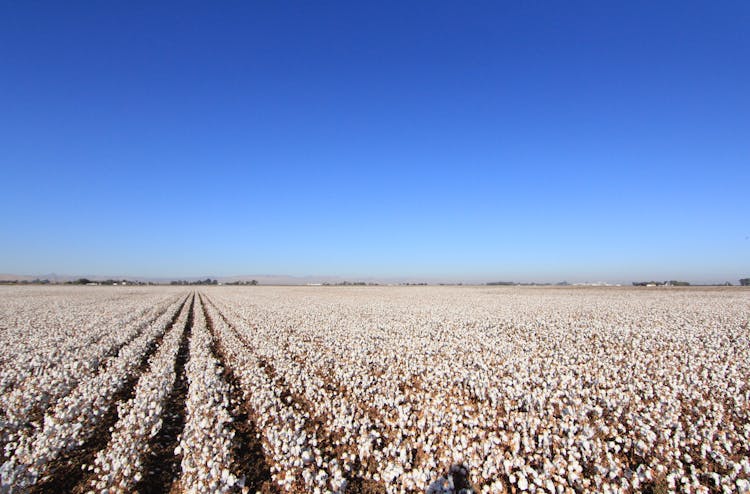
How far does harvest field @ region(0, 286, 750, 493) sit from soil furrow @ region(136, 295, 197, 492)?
0.10 feet

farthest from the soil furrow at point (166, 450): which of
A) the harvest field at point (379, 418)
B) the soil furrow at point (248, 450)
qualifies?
the soil furrow at point (248, 450)

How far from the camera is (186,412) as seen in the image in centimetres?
809

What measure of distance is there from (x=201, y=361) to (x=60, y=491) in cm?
704

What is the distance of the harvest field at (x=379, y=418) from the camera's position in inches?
212

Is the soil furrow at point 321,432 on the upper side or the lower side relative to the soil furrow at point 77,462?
upper

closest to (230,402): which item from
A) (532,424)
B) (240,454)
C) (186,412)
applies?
(186,412)

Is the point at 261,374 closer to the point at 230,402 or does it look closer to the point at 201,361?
the point at 230,402

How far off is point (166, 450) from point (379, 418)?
3853 mm

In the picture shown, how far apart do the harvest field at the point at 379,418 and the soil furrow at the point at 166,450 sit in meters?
0.03

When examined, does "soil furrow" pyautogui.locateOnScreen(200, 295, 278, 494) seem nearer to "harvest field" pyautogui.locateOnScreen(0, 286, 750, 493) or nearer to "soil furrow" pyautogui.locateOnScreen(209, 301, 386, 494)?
"harvest field" pyautogui.locateOnScreen(0, 286, 750, 493)

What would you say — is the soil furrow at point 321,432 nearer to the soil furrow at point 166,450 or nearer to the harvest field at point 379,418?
the harvest field at point 379,418

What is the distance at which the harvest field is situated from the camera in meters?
5.39

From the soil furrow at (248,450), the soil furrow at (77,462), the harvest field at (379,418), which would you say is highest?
the harvest field at (379,418)

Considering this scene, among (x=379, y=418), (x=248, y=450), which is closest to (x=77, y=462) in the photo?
(x=248, y=450)
